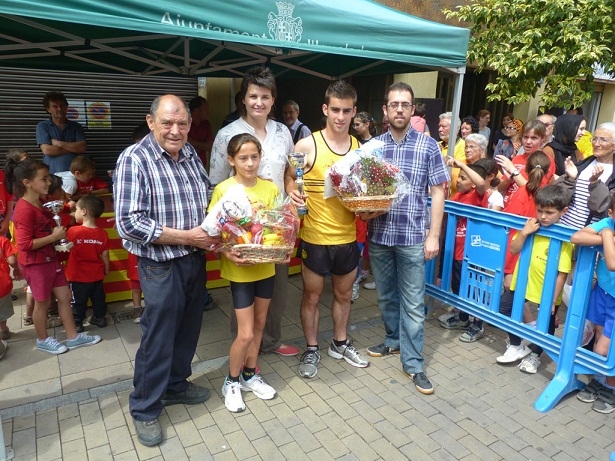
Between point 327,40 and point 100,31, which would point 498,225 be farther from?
point 100,31

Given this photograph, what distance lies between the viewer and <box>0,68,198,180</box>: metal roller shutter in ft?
24.0

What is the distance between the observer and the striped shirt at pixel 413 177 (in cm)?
339

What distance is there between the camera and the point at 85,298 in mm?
4180

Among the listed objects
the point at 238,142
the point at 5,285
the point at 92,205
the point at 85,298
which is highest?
the point at 238,142

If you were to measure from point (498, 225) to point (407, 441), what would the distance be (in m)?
1.86

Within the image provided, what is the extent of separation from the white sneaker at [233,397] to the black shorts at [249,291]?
1.96 ft

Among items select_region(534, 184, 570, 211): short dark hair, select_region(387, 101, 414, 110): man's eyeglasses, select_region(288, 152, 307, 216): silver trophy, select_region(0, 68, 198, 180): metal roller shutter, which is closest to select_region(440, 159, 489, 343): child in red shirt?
select_region(534, 184, 570, 211): short dark hair

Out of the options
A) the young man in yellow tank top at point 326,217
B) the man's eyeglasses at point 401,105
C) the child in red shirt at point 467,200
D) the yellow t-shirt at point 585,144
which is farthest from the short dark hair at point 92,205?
the yellow t-shirt at point 585,144

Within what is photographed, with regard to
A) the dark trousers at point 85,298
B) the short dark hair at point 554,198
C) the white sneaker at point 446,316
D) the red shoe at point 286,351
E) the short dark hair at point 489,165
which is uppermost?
the short dark hair at point 489,165

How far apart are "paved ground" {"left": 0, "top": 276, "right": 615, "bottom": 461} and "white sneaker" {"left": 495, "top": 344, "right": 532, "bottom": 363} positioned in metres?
0.07

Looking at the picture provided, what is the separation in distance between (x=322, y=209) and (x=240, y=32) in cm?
134

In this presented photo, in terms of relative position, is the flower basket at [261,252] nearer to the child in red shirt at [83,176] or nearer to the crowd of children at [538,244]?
the crowd of children at [538,244]

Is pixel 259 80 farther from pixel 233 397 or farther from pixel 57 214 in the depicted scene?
pixel 233 397

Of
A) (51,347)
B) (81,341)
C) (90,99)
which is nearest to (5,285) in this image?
(51,347)
